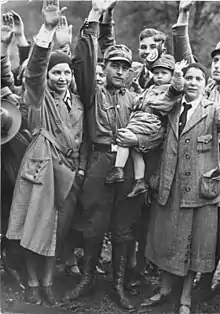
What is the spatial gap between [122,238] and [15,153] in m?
1.19

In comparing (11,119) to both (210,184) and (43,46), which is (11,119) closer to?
(43,46)

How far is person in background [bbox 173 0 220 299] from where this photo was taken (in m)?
5.68

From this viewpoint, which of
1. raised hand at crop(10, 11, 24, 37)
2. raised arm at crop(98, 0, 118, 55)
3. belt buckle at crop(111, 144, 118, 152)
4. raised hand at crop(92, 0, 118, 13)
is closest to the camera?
raised hand at crop(92, 0, 118, 13)

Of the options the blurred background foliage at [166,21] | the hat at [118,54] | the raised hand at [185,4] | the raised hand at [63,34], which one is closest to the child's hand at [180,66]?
the hat at [118,54]

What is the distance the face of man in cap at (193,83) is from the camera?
5441 millimetres

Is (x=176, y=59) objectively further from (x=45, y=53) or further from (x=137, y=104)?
(x=45, y=53)

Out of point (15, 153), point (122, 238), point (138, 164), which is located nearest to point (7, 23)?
point (15, 153)

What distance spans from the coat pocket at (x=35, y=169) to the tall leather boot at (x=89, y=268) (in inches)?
32.2

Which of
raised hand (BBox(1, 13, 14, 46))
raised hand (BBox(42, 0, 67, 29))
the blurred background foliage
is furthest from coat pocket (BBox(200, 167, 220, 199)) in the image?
the blurred background foliage

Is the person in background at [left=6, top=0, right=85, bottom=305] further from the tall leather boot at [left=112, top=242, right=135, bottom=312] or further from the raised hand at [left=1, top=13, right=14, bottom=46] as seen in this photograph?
the tall leather boot at [left=112, top=242, right=135, bottom=312]

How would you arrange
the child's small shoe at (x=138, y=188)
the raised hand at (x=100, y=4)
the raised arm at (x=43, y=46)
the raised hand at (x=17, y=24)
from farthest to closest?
the raised hand at (x=17, y=24) < the child's small shoe at (x=138, y=188) < the raised hand at (x=100, y=4) < the raised arm at (x=43, y=46)

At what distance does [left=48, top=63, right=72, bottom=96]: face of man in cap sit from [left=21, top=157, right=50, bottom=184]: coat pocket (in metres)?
0.60

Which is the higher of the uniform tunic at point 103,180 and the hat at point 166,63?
the hat at point 166,63

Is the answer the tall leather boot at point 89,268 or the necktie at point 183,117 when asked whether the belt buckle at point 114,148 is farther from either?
the tall leather boot at point 89,268
